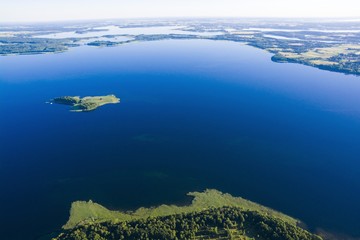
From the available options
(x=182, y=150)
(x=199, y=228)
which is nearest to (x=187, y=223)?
(x=199, y=228)

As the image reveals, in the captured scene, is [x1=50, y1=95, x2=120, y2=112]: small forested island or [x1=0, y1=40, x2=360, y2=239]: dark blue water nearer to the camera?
[x1=0, y1=40, x2=360, y2=239]: dark blue water

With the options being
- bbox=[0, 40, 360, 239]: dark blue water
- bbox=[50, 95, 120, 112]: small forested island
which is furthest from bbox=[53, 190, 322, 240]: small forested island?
bbox=[50, 95, 120, 112]: small forested island

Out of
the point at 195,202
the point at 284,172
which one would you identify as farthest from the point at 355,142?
the point at 195,202

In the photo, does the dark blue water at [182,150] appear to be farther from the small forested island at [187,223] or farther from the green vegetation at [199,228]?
the green vegetation at [199,228]

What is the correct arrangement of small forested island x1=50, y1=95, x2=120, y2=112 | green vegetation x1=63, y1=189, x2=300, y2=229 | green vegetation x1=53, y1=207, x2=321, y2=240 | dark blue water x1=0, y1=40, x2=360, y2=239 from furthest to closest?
small forested island x1=50, y1=95, x2=120, y2=112, dark blue water x1=0, y1=40, x2=360, y2=239, green vegetation x1=63, y1=189, x2=300, y2=229, green vegetation x1=53, y1=207, x2=321, y2=240

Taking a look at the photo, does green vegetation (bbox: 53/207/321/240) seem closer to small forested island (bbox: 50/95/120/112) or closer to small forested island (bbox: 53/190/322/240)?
small forested island (bbox: 53/190/322/240)

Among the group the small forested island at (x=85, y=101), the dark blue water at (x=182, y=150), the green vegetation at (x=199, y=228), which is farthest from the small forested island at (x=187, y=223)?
the small forested island at (x=85, y=101)
